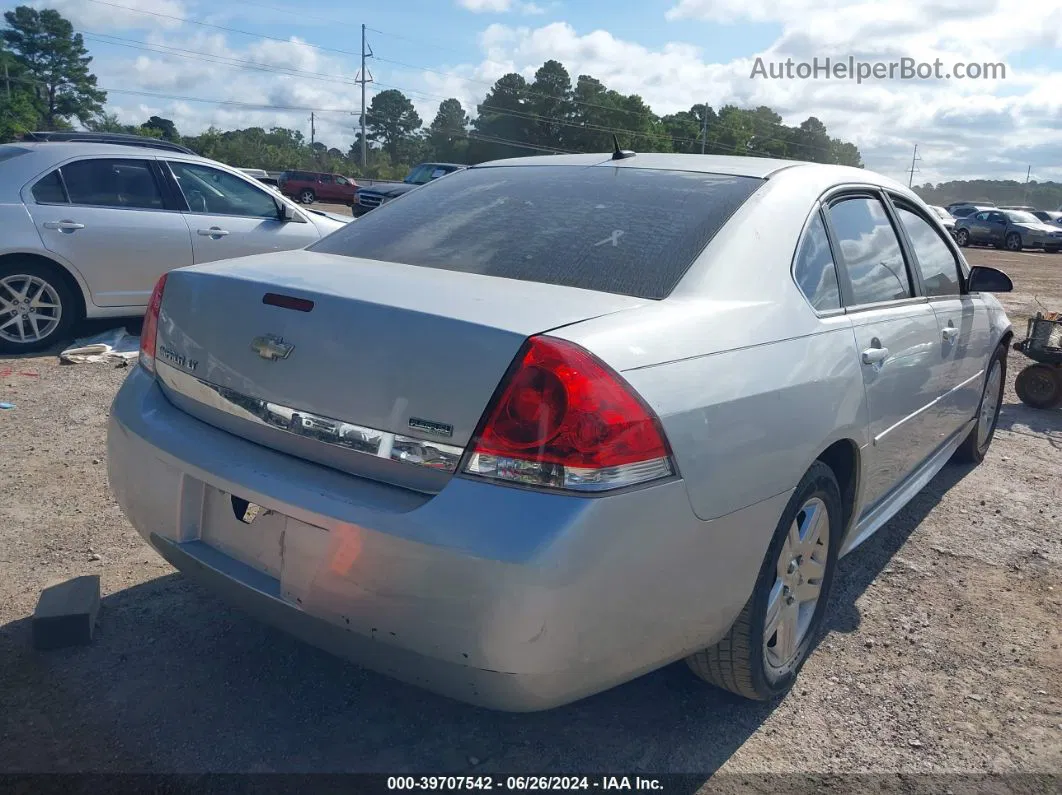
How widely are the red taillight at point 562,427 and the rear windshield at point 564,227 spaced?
1.56 ft

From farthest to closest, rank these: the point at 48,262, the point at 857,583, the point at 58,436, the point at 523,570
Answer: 1. the point at 48,262
2. the point at 58,436
3. the point at 857,583
4. the point at 523,570

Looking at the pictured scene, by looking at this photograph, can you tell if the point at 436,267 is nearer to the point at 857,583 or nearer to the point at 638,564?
the point at 638,564

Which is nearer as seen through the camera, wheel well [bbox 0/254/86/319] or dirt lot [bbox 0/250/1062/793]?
dirt lot [bbox 0/250/1062/793]

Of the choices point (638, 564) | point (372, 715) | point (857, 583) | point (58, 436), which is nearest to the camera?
point (638, 564)

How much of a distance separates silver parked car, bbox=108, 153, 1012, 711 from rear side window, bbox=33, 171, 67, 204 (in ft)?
15.2

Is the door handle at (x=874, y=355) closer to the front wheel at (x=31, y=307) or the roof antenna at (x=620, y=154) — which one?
the roof antenna at (x=620, y=154)

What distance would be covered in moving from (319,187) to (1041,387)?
38.0 metres

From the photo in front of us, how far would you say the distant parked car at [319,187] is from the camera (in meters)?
40.5

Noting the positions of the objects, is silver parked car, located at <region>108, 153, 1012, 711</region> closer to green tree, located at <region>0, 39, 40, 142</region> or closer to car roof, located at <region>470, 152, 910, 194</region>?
car roof, located at <region>470, 152, 910, 194</region>

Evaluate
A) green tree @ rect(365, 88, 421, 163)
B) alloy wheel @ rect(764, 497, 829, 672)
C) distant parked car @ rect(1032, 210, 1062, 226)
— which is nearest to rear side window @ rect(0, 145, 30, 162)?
alloy wheel @ rect(764, 497, 829, 672)

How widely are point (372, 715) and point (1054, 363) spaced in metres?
6.17

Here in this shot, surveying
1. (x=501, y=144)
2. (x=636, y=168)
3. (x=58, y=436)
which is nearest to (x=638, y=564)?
(x=636, y=168)

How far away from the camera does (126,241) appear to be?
22.7 ft

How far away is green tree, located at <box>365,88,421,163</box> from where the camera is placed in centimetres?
9688
